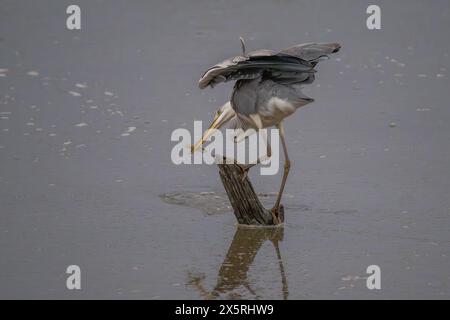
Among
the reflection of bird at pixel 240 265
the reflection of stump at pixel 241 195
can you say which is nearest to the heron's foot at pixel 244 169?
the reflection of stump at pixel 241 195

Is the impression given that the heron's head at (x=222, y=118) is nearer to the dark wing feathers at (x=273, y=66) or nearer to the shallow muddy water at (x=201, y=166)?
the dark wing feathers at (x=273, y=66)

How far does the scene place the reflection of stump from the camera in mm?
7836

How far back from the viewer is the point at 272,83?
800 centimetres

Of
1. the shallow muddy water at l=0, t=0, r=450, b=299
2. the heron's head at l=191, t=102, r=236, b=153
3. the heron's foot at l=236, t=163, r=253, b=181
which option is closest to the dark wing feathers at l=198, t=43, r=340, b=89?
the heron's head at l=191, t=102, r=236, b=153

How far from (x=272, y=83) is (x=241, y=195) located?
3.11ft

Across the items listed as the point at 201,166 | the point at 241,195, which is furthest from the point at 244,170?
the point at 201,166

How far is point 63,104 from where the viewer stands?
10.7m

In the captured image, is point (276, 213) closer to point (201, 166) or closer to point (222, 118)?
point (222, 118)

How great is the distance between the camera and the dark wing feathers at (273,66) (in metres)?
7.63

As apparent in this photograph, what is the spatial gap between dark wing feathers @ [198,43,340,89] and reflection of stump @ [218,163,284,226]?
0.71 m

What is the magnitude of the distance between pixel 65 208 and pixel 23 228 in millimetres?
542

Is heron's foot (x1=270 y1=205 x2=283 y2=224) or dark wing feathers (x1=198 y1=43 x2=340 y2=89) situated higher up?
dark wing feathers (x1=198 y1=43 x2=340 y2=89)

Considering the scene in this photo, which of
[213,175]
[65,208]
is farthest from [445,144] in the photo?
[65,208]

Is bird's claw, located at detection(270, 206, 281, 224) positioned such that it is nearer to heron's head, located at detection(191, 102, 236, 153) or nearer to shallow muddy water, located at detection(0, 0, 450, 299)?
shallow muddy water, located at detection(0, 0, 450, 299)
